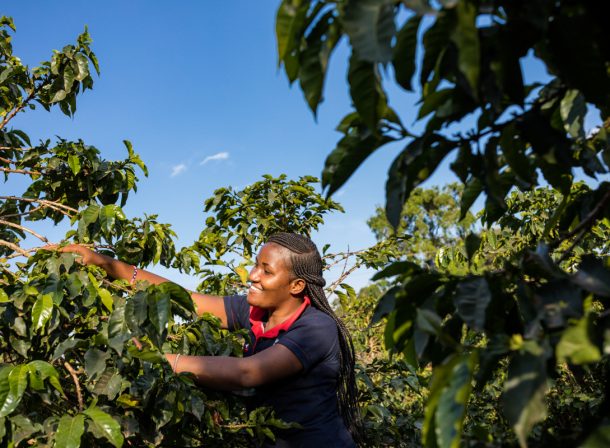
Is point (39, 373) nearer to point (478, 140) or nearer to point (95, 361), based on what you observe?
point (95, 361)

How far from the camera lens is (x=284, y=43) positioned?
857 mm

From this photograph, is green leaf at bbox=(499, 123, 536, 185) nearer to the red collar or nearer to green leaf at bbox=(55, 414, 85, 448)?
green leaf at bbox=(55, 414, 85, 448)

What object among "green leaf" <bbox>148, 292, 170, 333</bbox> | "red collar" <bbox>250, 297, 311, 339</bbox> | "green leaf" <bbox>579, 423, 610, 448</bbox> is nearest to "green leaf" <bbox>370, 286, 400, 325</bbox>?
"green leaf" <bbox>579, 423, 610, 448</bbox>

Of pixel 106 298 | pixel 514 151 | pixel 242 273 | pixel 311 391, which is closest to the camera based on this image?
pixel 514 151

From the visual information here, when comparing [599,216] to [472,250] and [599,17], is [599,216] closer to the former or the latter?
[472,250]

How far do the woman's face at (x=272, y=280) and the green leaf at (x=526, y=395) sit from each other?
6.29 ft

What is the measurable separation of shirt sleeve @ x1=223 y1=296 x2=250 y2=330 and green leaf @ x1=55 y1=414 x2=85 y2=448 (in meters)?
1.28

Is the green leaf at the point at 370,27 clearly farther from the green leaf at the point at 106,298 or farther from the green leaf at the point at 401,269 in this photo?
the green leaf at the point at 106,298

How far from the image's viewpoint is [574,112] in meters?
1.02

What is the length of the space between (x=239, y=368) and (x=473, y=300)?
130 cm

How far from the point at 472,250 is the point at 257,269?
64.8 inches

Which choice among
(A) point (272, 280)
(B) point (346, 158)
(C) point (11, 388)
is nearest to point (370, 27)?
(B) point (346, 158)

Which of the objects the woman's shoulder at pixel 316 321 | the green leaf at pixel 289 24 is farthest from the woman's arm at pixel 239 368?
the green leaf at pixel 289 24

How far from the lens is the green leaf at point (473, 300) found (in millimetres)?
881
